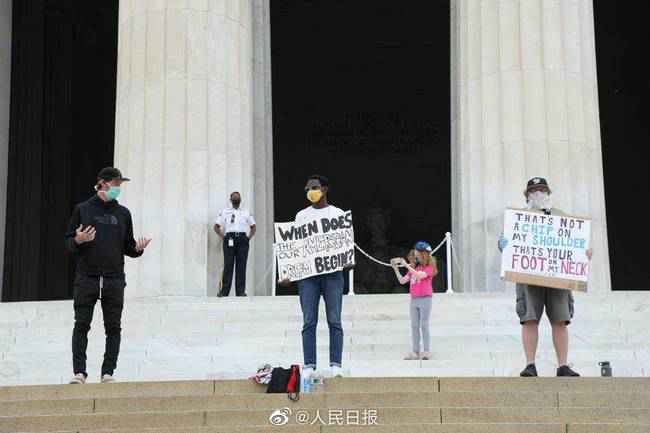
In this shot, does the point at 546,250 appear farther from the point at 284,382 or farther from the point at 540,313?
the point at 284,382

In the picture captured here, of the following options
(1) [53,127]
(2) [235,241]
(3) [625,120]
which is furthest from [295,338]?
(3) [625,120]

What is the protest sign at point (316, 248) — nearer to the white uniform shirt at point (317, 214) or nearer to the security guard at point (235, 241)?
the white uniform shirt at point (317, 214)

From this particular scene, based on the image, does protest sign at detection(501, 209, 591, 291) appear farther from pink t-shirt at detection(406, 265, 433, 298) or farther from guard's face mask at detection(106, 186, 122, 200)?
guard's face mask at detection(106, 186, 122, 200)

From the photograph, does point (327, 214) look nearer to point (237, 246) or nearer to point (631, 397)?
point (631, 397)

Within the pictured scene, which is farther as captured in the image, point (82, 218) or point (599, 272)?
point (599, 272)

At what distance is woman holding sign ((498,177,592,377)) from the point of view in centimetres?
1124

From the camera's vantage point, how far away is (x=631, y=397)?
33.9 feet

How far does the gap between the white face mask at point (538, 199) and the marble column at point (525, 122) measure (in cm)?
891

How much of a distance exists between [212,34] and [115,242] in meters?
11.3

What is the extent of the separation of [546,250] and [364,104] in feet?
90.8

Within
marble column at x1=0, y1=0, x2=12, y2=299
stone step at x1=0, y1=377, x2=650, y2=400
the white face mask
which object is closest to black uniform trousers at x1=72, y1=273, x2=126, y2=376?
stone step at x1=0, y1=377, x2=650, y2=400

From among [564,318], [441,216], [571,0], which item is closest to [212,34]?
[571,0]

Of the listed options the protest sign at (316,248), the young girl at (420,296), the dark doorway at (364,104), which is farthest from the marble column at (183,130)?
the dark doorway at (364,104)

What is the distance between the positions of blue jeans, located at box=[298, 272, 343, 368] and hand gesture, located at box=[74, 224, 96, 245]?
2195 mm
